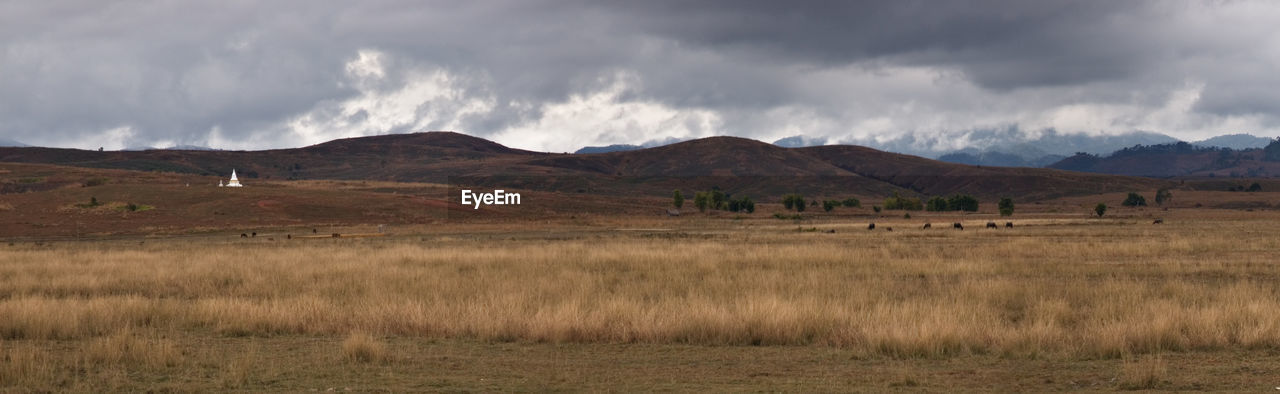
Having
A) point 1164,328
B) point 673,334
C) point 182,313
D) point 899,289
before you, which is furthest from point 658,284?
point 1164,328

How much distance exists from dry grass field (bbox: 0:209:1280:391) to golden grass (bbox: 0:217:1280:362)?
75mm

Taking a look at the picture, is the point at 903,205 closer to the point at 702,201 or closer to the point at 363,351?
the point at 702,201

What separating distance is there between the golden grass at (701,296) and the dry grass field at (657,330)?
0.07 meters

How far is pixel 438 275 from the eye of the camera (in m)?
27.6

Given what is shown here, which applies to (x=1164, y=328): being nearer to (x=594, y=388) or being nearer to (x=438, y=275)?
(x=594, y=388)

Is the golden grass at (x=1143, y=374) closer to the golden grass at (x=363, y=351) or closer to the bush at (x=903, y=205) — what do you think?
the golden grass at (x=363, y=351)

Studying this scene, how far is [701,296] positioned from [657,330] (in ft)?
17.5

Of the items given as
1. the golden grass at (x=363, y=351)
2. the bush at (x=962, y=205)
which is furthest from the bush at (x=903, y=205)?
the golden grass at (x=363, y=351)

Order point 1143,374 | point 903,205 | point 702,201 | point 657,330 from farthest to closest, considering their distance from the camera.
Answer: point 903,205
point 702,201
point 657,330
point 1143,374

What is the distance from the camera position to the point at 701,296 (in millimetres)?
20625

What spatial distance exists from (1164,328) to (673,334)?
23.3 feet

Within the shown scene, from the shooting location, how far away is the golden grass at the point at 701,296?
15039 millimetres

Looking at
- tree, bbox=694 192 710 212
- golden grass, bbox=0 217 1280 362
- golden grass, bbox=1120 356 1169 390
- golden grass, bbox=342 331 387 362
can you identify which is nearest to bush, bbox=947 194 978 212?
tree, bbox=694 192 710 212

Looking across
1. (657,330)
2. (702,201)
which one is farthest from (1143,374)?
(702,201)
